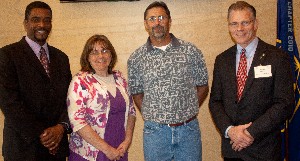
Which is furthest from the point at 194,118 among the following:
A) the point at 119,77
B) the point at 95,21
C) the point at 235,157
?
the point at 95,21

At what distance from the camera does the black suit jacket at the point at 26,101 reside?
2219mm

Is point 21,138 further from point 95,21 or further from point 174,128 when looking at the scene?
point 95,21

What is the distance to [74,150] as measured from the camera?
2.44 meters

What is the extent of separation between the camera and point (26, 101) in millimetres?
2299

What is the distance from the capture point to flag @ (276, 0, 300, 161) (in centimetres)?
302

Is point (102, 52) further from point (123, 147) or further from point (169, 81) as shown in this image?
point (123, 147)

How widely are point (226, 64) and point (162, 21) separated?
61 cm

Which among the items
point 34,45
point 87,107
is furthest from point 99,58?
point 34,45

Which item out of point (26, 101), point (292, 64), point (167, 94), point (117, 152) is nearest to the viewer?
point (26, 101)

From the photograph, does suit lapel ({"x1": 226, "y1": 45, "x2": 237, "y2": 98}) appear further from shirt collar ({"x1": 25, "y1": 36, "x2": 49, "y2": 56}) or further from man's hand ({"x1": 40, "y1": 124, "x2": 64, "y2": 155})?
shirt collar ({"x1": 25, "y1": 36, "x2": 49, "y2": 56})

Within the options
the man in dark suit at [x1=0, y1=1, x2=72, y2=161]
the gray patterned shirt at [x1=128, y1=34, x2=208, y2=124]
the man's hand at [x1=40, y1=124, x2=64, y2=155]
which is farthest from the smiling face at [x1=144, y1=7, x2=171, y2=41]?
the man's hand at [x1=40, y1=124, x2=64, y2=155]

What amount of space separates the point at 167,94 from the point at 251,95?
64 centimetres

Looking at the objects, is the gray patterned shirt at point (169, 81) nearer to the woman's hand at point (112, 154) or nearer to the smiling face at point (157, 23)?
the smiling face at point (157, 23)

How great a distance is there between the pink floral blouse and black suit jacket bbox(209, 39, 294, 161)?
831 millimetres
